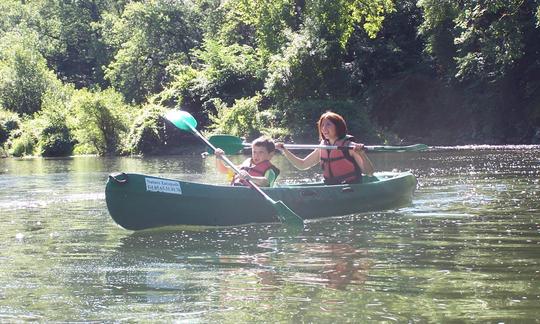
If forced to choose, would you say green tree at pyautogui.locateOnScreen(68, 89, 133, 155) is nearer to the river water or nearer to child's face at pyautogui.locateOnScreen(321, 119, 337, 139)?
the river water

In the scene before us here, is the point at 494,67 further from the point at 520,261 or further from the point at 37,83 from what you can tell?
the point at 37,83

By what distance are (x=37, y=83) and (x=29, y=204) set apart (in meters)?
34.2

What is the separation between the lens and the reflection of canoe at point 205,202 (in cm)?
800

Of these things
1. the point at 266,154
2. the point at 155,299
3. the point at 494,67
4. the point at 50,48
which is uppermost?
the point at 50,48

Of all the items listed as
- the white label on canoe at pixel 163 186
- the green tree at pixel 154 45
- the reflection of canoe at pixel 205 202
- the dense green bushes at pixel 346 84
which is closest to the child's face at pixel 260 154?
the reflection of canoe at pixel 205 202

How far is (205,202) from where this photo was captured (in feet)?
27.2

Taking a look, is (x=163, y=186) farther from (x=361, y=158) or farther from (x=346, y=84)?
(x=346, y=84)

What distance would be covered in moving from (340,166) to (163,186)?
8.52ft

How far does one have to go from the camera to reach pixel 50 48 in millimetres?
53688

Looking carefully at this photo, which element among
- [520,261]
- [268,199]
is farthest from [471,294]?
[268,199]

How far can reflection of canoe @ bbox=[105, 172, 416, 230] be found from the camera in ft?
26.2

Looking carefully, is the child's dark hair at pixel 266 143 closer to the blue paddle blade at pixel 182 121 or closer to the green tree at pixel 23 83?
the blue paddle blade at pixel 182 121

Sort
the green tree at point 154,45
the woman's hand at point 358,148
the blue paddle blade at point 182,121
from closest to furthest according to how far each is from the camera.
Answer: the woman's hand at point 358,148, the blue paddle blade at point 182,121, the green tree at point 154,45

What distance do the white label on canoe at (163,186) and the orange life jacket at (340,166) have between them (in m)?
2.22
